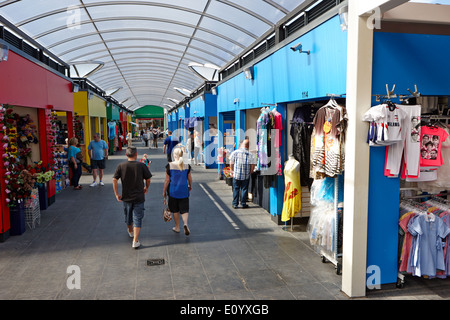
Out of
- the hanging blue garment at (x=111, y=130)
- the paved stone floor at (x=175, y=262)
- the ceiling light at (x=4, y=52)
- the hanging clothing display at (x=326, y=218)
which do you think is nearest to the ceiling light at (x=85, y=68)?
the ceiling light at (x=4, y=52)

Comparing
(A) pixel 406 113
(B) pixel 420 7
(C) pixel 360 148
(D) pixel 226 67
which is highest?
(D) pixel 226 67

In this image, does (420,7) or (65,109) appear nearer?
(420,7)

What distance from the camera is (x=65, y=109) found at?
11.0 meters

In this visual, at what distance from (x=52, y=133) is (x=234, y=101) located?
16.5 feet

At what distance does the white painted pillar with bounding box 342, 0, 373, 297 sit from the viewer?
12.8 ft

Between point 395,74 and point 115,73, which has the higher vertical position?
point 115,73

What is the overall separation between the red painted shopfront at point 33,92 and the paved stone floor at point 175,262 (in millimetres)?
1297

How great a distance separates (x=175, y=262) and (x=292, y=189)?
7.83 feet

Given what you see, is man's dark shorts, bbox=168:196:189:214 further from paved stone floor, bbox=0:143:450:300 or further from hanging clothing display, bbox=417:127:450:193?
hanging clothing display, bbox=417:127:450:193

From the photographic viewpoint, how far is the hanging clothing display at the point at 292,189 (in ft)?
20.4

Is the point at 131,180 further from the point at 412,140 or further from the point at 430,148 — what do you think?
the point at 430,148

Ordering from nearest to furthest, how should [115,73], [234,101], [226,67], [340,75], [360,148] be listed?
[360,148] < [340,75] < [234,101] < [226,67] < [115,73]

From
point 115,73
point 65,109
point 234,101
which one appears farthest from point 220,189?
point 115,73
